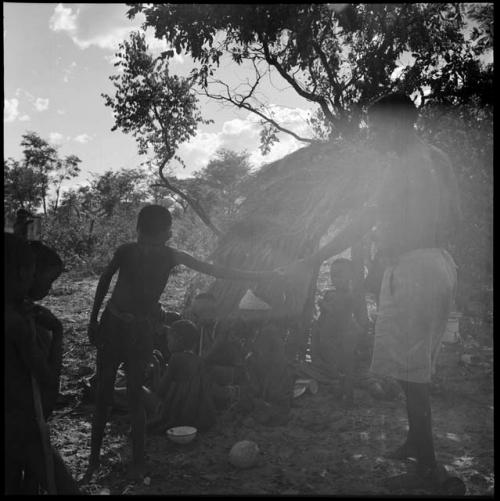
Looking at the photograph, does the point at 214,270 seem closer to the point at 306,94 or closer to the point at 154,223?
the point at 154,223

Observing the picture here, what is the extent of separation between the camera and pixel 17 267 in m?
1.94

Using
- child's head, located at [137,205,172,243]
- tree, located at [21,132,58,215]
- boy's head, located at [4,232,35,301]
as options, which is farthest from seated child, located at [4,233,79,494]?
tree, located at [21,132,58,215]

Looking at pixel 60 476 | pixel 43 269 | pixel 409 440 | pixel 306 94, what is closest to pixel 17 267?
pixel 43 269

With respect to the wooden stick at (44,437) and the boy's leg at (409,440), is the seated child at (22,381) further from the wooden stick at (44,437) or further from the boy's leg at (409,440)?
the boy's leg at (409,440)

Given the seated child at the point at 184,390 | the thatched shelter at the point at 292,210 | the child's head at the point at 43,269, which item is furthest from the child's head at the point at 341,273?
the child's head at the point at 43,269

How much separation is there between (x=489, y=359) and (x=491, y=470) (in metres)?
3.10

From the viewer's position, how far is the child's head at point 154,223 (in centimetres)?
302

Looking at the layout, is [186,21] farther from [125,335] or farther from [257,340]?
[125,335]

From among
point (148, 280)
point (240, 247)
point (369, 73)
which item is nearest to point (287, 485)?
point (148, 280)

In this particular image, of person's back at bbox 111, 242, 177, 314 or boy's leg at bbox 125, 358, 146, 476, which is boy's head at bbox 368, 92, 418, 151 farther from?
boy's leg at bbox 125, 358, 146, 476

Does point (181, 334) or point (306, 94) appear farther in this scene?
point (306, 94)

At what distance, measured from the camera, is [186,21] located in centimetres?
558

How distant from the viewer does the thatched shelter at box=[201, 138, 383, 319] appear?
561cm

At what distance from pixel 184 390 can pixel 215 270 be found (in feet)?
4.13
